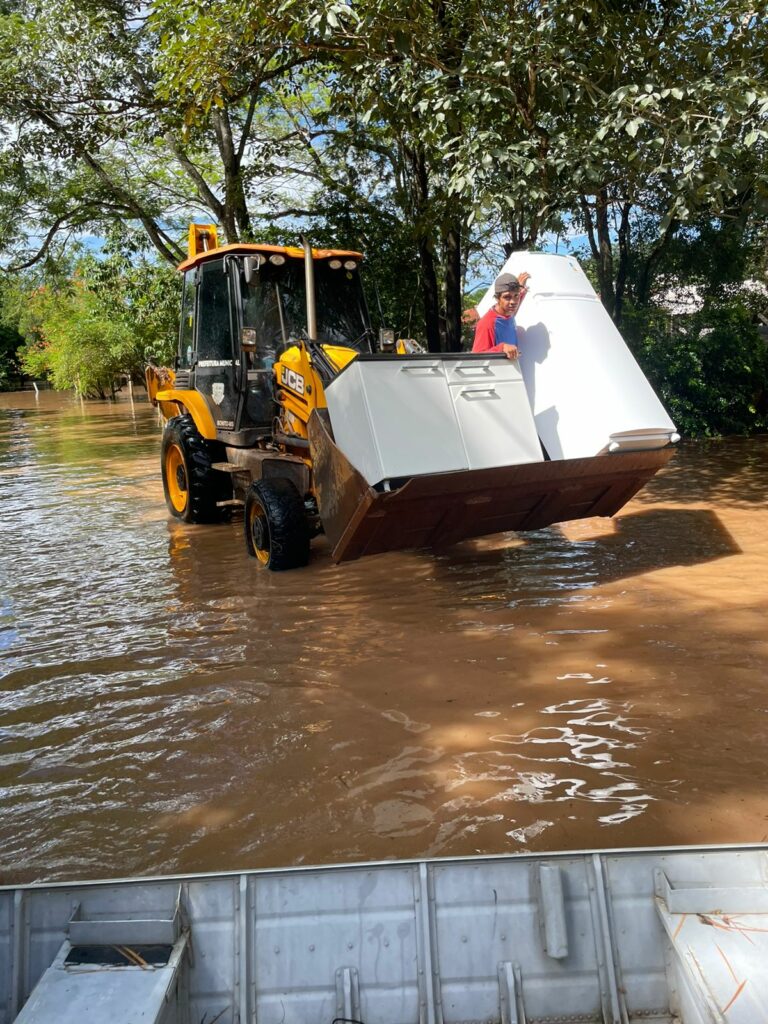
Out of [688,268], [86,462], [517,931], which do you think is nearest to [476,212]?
[517,931]

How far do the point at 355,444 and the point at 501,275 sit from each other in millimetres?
1795

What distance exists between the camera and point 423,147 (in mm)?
13125

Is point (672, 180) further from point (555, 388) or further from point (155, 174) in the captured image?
point (155, 174)

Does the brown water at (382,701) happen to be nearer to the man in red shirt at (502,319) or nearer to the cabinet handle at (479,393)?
the cabinet handle at (479,393)

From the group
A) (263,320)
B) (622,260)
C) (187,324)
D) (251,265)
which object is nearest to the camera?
(251,265)

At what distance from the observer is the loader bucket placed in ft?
18.1

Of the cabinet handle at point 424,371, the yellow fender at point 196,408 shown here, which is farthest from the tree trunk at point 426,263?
the cabinet handle at point 424,371

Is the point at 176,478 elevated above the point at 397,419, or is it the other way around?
the point at 397,419

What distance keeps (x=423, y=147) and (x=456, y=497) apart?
30.1 feet

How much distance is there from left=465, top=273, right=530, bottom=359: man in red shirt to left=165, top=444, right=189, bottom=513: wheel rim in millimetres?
4126

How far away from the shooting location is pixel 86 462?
53.5 feet

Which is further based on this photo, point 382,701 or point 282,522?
point 282,522

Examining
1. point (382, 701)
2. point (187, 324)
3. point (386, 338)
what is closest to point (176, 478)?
point (187, 324)

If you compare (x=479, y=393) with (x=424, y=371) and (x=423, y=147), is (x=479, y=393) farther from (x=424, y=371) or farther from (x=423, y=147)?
(x=423, y=147)
